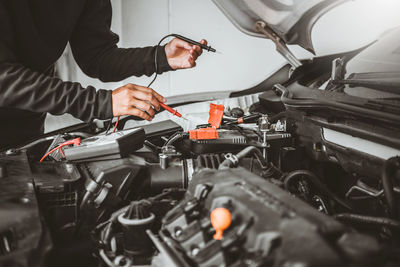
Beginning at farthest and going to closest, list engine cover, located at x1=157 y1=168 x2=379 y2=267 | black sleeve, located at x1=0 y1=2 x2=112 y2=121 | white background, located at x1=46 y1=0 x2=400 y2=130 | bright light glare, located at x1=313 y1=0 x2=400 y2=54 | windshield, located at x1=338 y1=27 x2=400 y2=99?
white background, located at x1=46 y1=0 x2=400 y2=130
bright light glare, located at x1=313 y1=0 x2=400 y2=54
black sleeve, located at x1=0 y1=2 x2=112 y2=121
windshield, located at x1=338 y1=27 x2=400 y2=99
engine cover, located at x1=157 y1=168 x2=379 y2=267

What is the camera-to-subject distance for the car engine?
1.66ft

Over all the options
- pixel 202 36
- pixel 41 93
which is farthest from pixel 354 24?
pixel 41 93

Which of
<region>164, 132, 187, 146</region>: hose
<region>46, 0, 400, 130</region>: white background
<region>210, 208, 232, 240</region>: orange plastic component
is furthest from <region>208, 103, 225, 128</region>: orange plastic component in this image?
<region>46, 0, 400, 130</region>: white background

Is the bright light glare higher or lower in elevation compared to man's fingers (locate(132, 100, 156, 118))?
higher

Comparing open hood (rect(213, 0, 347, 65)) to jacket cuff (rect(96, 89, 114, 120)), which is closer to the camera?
open hood (rect(213, 0, 347, 65))

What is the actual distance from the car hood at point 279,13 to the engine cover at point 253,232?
0.55m

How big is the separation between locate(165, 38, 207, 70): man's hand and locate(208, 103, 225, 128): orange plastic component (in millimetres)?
251

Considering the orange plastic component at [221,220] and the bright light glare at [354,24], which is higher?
the bright light glare at [354,24]

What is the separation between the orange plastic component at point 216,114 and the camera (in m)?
1.18

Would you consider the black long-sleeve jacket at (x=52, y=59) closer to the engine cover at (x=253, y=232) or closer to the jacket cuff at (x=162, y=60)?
the jacket cuff at (x=162, y=60)

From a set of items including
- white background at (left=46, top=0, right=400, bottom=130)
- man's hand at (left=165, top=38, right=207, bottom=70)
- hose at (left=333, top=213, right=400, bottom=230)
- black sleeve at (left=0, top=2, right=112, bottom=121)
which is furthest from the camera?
white background at (left=46, top=0, right=400, bottom=130)

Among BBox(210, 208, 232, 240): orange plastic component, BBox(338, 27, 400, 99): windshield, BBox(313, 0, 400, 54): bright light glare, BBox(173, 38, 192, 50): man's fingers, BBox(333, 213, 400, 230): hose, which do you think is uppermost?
BBox(313, 0, 400, 54): bright light glare

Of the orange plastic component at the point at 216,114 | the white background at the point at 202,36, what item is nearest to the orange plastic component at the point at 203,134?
the orange plastic component at the point at 216,114

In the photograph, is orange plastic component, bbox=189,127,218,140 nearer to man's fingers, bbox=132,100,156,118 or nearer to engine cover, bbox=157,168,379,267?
man's fingers, bbox=132,100,156,118
